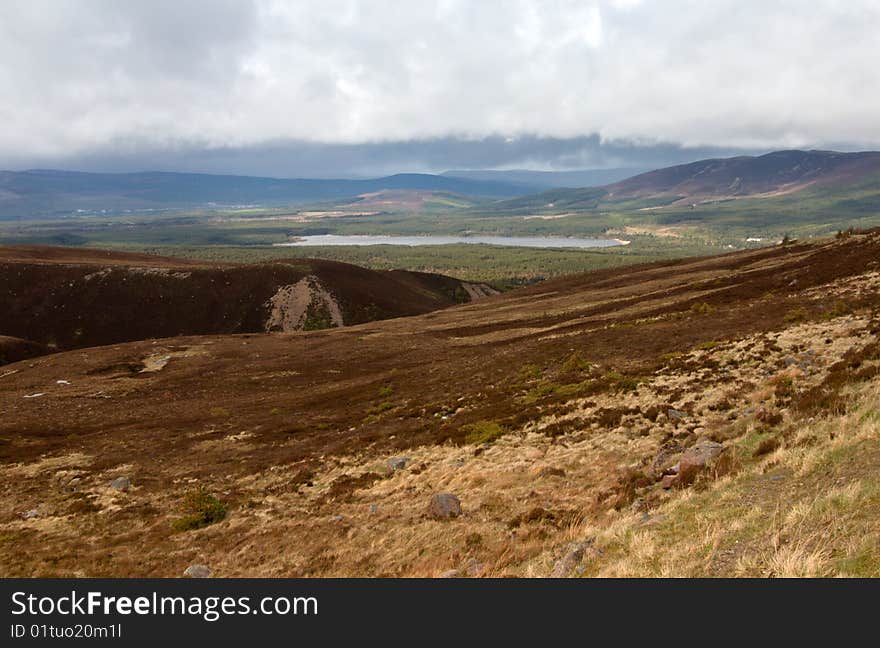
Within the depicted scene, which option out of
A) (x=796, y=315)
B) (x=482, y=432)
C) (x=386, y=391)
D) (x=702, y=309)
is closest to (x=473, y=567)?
(x=482, y=432)

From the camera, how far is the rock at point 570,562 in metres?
12.0

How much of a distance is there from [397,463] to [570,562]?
1329 cm

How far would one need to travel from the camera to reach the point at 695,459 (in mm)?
16078

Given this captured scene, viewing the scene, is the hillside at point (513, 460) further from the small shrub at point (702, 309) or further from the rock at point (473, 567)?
the small shrub at point (702, 309)

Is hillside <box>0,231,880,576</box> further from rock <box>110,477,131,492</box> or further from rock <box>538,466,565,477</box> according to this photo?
rock <box>110,477,131,492</box>

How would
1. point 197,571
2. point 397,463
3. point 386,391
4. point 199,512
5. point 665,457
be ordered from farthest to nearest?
point 386,391
point 397,463
point 199,512
point 665,457
point 197,571

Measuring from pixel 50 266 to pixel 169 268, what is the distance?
1051 inches

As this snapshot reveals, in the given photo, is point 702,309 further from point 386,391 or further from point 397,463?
point 397,463

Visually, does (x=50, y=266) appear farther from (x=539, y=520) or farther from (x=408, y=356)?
(x=539, y=520)

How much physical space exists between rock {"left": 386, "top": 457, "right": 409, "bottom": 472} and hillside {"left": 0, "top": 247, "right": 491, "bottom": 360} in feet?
327

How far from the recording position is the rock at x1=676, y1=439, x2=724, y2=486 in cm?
1526

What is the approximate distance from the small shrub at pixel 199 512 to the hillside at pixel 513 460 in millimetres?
85

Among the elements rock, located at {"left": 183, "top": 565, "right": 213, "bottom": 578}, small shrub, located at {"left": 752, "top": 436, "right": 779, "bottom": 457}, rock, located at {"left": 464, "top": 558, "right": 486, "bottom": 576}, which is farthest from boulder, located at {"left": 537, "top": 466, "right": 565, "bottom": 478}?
rock, located at {"left": 183, "top": 565, "right": 213, "bottom": 578}
